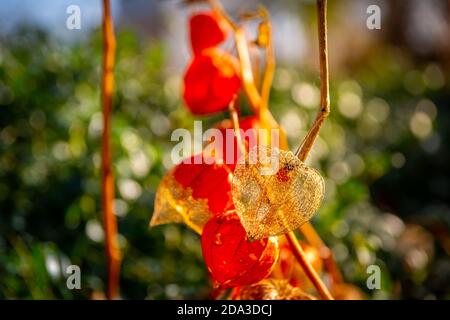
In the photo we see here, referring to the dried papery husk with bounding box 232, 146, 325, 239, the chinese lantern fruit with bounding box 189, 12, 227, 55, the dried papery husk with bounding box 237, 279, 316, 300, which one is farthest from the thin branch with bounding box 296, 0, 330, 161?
the chinese lantern fruit with bounding box 189, 12, 227, 55

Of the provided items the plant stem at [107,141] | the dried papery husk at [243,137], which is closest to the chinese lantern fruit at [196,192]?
the dried papery husk at [243,137]

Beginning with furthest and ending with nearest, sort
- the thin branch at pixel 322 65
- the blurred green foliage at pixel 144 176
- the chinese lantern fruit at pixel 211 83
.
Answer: the blurred green foliage at pixel 144 176 < the chinese lantern fruit at pixel 211 83 < the thin branch at pixel 322 65

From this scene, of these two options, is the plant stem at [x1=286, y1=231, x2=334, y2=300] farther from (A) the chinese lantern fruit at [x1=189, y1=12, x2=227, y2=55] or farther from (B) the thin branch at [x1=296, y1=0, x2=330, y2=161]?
(A) the chinese lantern fruit at [x1=189, y1=12, x2=227, y2=55]

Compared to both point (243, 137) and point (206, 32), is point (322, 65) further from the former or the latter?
point (206, 32)

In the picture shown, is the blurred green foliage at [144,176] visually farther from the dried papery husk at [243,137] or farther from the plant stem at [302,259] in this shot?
the plant stem at [302,259]
